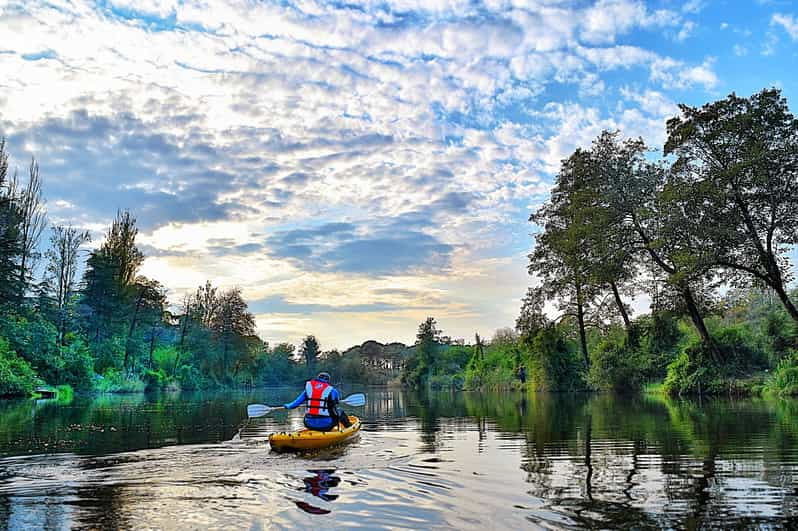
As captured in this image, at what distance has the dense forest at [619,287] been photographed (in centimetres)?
2544

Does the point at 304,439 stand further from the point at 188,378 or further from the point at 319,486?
the point at 188,378

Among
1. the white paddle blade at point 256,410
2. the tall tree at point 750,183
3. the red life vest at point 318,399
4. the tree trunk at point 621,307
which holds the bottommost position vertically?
the white paddle blade at point 256,410

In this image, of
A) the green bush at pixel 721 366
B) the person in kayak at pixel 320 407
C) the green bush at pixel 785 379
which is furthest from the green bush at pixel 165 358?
the person in kayak at pixel 320 407

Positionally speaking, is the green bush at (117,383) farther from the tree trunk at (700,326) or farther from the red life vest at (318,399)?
the red life vest at (318,399)

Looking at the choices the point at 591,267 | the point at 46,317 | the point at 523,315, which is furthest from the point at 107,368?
the point at 591,267

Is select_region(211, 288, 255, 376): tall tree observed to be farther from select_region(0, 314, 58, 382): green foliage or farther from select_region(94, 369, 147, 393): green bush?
select_region(0, 314, 58, 382): green foliage

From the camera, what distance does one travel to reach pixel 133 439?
50.9ft

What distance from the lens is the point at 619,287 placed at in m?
37.8

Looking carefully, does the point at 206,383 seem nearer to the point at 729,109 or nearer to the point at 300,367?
the point at 300,367

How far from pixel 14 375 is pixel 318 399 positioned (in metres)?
33.8

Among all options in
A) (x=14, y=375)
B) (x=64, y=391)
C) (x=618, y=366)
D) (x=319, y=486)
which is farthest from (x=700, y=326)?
(x=64, y=391)

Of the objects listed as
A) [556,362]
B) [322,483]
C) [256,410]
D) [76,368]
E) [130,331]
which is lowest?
[322,483]

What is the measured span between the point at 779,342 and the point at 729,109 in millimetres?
11084

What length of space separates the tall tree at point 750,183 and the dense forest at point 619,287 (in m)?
0.05
